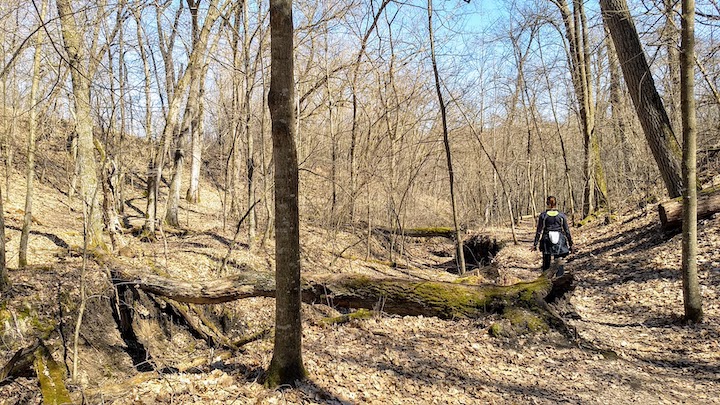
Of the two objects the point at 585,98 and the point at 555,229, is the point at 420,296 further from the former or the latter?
the point at 585,98

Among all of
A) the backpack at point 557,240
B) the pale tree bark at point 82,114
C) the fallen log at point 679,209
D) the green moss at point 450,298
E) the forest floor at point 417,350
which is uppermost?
the pale tree bark at point 82,114

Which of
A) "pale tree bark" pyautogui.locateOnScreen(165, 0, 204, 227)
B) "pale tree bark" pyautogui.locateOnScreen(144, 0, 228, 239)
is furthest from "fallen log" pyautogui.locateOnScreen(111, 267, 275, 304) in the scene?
"pale tree bark" pyautogui.locateOnScreen(165, 0, 204, 227)

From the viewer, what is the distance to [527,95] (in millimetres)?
18859

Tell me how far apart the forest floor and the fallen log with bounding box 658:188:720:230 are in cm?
31

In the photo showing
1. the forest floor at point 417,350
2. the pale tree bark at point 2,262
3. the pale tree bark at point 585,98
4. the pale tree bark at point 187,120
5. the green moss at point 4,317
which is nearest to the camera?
the forest floor at point 417,350

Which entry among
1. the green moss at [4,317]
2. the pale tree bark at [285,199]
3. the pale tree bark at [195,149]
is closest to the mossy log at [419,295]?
the pale tree bark at [285,199]

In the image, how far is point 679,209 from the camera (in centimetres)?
854

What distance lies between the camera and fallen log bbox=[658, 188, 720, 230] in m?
8.55

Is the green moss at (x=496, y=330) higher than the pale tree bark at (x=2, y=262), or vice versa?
the pale tree bark at (x=2, y=262)

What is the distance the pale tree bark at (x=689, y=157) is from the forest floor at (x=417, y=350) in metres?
0.43

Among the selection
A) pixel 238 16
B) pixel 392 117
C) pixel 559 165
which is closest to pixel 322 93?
pixel 392 117

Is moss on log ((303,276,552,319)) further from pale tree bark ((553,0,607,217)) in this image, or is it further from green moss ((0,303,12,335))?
pale tree bark ((553,0,607,217))

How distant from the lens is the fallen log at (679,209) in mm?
8555

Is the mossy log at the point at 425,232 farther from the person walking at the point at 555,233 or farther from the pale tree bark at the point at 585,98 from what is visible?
the person walking at the point at 555,233
